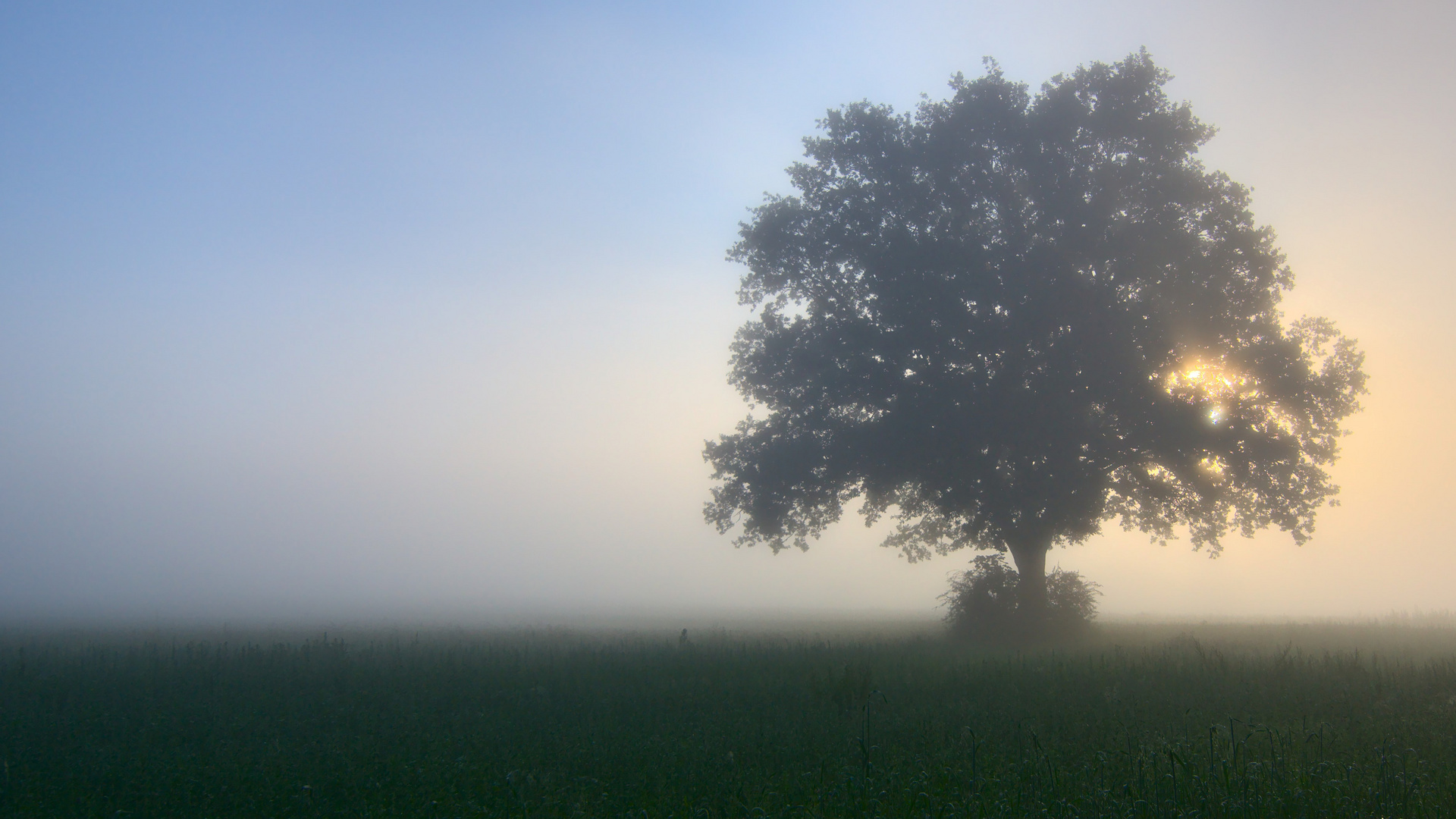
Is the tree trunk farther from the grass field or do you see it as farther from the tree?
the grass field

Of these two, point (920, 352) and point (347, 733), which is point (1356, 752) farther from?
point (920, 352)

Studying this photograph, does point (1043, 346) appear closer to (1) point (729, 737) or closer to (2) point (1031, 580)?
(2) point (1031, 580)

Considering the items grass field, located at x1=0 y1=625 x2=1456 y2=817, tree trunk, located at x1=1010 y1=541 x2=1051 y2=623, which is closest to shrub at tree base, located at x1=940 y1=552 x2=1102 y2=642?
tree trunk, located at x1=1010 y1=541 x2=1051 y2=623

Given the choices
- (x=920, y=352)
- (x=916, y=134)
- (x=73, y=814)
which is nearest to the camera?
(x=73, y=814)

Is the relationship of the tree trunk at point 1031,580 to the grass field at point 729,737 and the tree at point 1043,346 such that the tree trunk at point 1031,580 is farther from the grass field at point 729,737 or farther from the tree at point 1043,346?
the grass field at point 729,737

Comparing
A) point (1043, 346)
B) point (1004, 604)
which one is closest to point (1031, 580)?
point (1004, 604)

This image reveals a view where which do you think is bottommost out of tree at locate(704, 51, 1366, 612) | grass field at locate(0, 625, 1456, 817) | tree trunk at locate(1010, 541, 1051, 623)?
grass field at locate(0, 625, 1456, 817)

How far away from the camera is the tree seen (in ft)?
66.5

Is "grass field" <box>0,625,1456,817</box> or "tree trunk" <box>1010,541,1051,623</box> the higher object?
"tree trunk" <box>1010,541,1051,623</box>

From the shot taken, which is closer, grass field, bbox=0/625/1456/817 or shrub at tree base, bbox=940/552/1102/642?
grass field, bbox=0/625/1456/817

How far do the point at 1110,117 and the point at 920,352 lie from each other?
861 centimetres

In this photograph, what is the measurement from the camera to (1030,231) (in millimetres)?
21688

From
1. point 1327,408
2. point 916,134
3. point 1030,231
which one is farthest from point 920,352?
point 1327,408

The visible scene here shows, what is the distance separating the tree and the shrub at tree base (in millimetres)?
535
